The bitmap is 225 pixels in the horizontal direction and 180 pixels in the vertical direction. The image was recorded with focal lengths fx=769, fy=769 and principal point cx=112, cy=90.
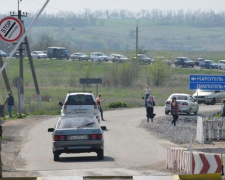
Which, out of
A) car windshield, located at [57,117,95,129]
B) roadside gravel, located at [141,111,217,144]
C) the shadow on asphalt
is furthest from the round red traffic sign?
roadside gravel, located at [141,111,217,144]

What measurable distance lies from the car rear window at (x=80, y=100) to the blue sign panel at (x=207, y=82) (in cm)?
511

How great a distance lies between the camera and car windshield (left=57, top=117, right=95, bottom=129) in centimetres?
2261

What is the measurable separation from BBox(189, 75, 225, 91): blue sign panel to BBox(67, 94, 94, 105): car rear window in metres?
5.11


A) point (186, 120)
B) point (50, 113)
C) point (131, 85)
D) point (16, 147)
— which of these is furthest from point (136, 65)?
point (16, 147)

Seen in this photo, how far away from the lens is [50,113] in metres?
49.8

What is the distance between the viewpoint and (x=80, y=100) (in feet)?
111

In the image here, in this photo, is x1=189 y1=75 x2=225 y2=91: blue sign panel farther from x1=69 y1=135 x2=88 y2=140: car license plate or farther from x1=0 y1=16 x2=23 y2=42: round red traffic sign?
x1=0 y1=16 x2=23 y2=42: round red traffic sign

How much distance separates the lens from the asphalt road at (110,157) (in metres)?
20.0

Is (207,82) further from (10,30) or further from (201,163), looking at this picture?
(10,30)

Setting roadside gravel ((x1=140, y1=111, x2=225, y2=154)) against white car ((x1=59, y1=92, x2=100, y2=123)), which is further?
white car ((x1=59, y1=92, x2=100, y2=123))

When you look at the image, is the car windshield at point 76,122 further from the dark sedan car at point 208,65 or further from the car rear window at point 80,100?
the dark sedan car at point 208,65

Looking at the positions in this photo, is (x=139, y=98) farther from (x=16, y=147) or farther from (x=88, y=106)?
(x=16, y=147)

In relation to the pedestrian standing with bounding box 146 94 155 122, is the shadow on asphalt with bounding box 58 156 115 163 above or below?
above

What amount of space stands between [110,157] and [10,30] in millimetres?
7679
